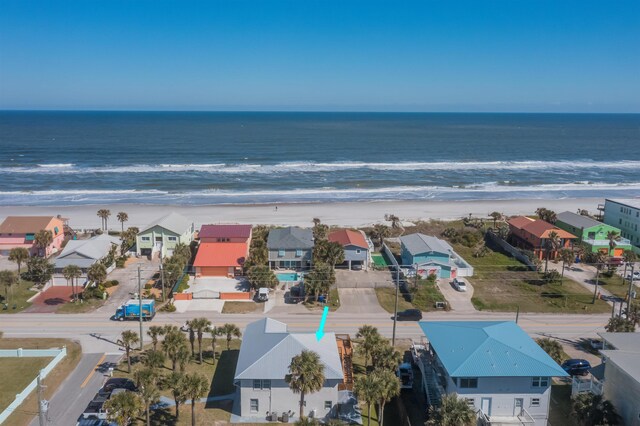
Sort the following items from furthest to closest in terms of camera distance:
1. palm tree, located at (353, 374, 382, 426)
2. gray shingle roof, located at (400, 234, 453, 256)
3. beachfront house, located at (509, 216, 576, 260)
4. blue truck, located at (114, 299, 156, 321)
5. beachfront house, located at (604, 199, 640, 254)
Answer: beachfront house, located at (604, 199, 640, 254) < beachfront house, located at (509, 216, 576, 260) < gray shingle roof, located at (400, 234, 453, 256) < blue truck, located at (114, 299, 156, 321) < palm tree, located at (353, 374, 382, 426)

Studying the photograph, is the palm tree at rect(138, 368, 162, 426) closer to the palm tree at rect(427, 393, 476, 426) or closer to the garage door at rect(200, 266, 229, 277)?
the palm tree at rect(427, 393, 476, 426)

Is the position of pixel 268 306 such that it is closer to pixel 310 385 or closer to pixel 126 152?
pixel 310 385

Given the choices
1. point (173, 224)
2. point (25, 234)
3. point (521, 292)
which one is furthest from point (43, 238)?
point (521, 292)

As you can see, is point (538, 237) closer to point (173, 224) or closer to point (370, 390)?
point (370, 390)

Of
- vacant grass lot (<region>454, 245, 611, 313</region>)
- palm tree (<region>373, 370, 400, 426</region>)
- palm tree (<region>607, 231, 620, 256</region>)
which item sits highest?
palm tree (<region>607, 231, 620, 256</region>)

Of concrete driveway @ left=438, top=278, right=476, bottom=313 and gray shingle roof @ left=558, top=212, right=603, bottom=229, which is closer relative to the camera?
concrete driveway @ left=438, top=278, right=476, bottom=313

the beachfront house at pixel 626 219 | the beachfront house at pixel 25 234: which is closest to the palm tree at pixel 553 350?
the beachfront house at pixel 626 219

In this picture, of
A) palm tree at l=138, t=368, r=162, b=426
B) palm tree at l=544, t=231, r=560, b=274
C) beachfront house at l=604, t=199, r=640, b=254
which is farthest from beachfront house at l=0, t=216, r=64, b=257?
beachfront house at l=604, t=199, r=640, b=254
